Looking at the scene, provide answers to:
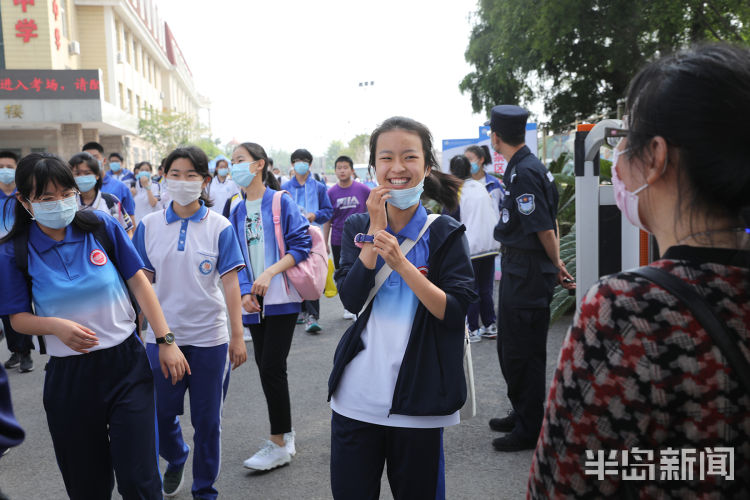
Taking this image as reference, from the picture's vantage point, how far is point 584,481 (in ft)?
3.92

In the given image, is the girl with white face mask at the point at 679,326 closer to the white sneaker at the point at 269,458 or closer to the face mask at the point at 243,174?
the white sneaker at the point at 269,458

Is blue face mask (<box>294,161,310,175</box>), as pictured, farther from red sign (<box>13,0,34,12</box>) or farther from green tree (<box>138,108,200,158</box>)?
green tree (<box>138,108,200,158</box>)

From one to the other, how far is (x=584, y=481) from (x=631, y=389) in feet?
0.69

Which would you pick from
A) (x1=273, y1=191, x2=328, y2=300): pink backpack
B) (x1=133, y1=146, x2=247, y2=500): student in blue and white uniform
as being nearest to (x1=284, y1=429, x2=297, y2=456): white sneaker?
(x1=133, y1=146, x2=247, y2=500): student in blue and white uniform

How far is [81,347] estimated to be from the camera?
2.57 meters

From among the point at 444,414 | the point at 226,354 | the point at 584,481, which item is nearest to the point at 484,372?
the point at 226,354

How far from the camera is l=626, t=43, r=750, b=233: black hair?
3.69 ft

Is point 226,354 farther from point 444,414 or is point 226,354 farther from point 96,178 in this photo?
point 96,178

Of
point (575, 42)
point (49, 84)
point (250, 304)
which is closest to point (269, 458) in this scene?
point (250, 304)

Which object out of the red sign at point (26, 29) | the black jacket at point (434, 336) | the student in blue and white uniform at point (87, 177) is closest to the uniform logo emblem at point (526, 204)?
the black jacket at point (434, 336)

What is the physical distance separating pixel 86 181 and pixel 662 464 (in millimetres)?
5303

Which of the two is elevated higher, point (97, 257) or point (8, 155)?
point (8, 155)

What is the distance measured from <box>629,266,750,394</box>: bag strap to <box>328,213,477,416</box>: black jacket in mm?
1202

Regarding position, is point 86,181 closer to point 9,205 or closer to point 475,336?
point 9,205
